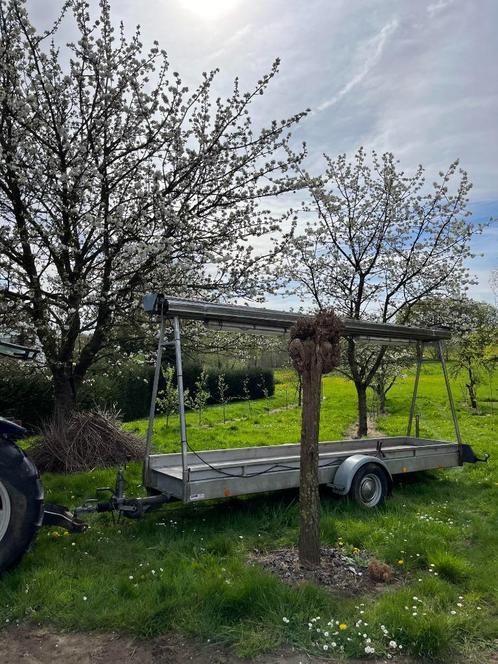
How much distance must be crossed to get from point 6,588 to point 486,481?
270 inches

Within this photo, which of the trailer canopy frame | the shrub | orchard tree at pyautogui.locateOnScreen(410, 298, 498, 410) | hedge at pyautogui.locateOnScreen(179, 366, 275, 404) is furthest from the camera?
hedge at pyautogui.locateOnScreen(179, 366, 275, 404)

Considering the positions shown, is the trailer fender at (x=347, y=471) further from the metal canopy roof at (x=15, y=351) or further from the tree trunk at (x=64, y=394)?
the tree trunk at (x=64, y=394)

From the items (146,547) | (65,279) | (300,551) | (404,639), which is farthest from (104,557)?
(65,279)

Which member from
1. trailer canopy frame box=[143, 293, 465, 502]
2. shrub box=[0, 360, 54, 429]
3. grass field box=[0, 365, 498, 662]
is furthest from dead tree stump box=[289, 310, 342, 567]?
shrub box=[0, 360, 54, 429]

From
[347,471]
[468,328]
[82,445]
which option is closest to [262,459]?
[347,471]

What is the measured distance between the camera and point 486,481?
807 cm

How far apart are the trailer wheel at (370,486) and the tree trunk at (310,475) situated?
2.06 meters

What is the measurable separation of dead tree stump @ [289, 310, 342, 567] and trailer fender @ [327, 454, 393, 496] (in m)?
1.91

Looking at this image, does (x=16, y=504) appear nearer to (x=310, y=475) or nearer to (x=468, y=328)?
(x=310, y=475)

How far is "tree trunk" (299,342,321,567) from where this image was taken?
457cm

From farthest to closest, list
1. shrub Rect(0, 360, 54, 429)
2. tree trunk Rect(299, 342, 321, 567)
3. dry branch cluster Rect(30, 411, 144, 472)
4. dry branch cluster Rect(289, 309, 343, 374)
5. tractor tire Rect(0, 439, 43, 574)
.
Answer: shrub Rect(0, 360, 54, 429) < dry branch cluster Rect(30, 411, 144, 472) < dry branch cluster Rect(289, 309, 343, 374) < tree trunk Rect(299, 342, 321, 567) < tractor tire Rect(0, 439, 43, 574)

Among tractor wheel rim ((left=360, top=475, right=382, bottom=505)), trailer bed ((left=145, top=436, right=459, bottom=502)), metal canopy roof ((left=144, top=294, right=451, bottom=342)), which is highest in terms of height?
metal canopy roof ((left=144, top=294, right=451, bottom=342))

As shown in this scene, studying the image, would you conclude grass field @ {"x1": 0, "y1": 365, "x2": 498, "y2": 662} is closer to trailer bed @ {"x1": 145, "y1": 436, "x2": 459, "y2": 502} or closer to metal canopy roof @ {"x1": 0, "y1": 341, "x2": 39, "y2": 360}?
trailer bed @ {"x1": 145, "y1": 436, "x2": 459, "y2": 502}

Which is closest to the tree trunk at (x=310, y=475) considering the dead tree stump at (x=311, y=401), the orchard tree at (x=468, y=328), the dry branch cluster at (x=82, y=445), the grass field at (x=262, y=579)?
the dead tree stump at (x=311, y=401)
